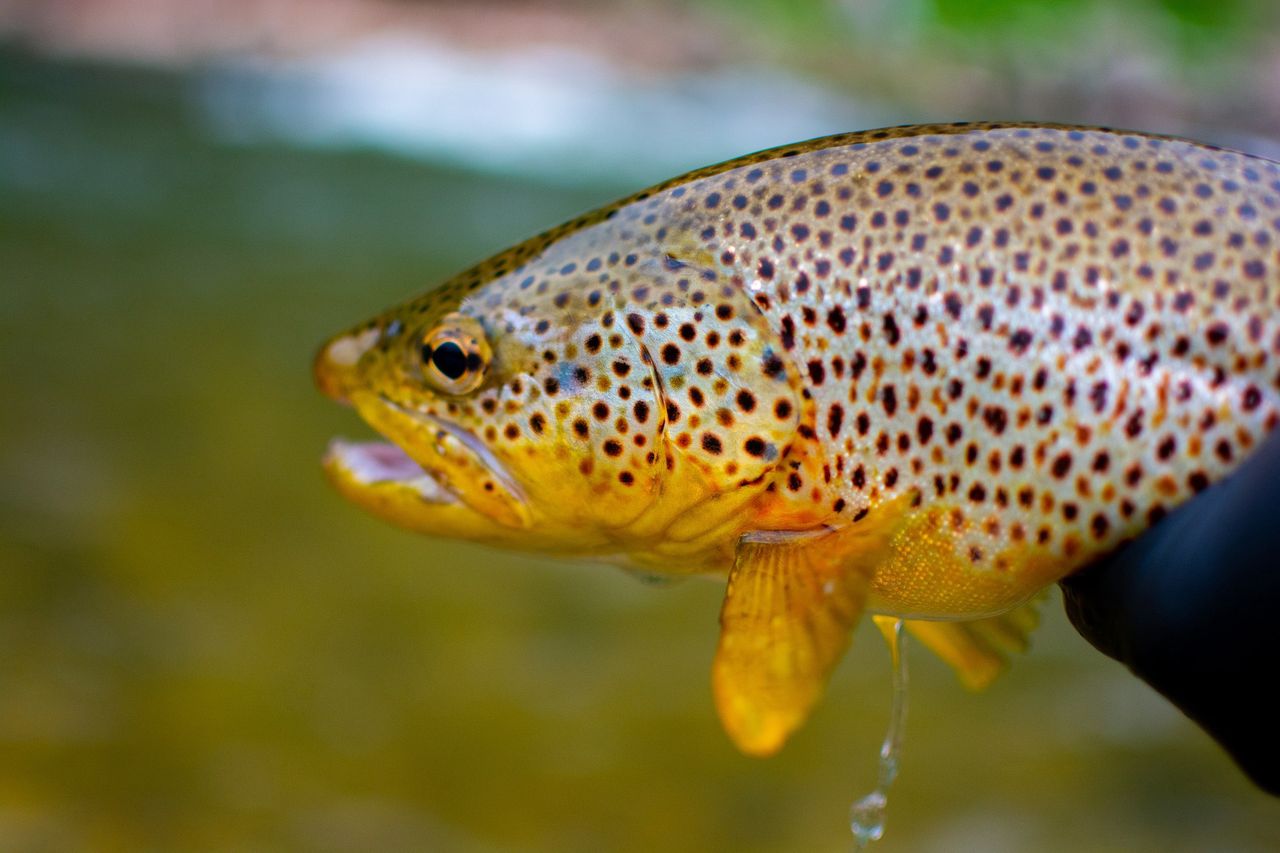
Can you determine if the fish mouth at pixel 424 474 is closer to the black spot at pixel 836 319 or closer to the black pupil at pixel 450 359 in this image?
the black pupil at pixel 450 359

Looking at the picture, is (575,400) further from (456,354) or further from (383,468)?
(383,468)

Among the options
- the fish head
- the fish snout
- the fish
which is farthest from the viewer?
the fish snout

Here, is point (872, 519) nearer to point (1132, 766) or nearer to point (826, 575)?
point (826, 575)

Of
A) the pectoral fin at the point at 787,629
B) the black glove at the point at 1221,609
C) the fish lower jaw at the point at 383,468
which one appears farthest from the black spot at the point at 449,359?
the black glove at the point at 1221,609

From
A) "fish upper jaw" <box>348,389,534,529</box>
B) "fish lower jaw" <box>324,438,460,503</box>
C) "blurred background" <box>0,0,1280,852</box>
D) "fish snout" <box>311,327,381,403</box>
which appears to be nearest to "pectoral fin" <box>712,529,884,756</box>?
"fish upper jaw" <box>348,389,534,529</box>

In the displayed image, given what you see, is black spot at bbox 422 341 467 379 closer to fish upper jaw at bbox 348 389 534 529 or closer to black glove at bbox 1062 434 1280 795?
fish upper jaw at bbox 348 389 534 529

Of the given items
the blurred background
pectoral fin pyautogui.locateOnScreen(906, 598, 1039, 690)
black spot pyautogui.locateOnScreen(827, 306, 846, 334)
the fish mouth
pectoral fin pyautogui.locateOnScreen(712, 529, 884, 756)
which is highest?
black spot pyautogui.locateOnScreen(827, 306, 846, 334)

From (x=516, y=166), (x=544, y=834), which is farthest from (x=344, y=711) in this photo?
(x=516, y=166)

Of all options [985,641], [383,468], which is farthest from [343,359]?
[985,641]
